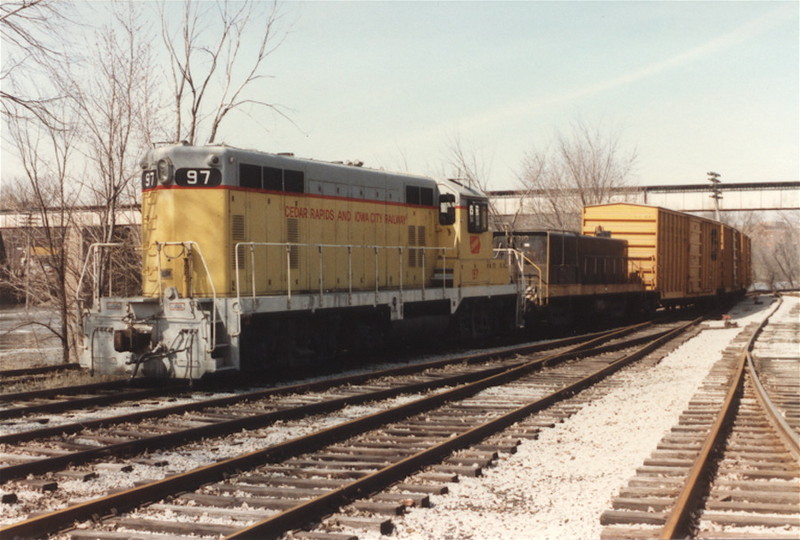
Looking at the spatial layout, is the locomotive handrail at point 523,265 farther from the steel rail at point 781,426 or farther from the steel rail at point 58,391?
the steel rail at point 58,391

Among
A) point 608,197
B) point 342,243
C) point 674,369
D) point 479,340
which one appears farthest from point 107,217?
point 608,197

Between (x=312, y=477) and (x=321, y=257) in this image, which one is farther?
(x=321, y=257)

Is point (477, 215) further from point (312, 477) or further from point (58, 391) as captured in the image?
point (312, 477)

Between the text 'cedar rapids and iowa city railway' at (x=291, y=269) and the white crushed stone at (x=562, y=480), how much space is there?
4810 mm

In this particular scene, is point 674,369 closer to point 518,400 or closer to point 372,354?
point 518,400

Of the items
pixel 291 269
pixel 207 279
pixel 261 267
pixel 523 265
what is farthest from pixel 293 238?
pixel 523 265

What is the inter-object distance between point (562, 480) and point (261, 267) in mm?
6925

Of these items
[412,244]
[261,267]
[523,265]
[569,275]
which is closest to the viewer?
[261,267]

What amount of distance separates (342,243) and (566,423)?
6.16 metres

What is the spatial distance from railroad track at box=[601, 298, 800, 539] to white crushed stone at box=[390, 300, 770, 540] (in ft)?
0.62

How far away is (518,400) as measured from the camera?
33.3ft

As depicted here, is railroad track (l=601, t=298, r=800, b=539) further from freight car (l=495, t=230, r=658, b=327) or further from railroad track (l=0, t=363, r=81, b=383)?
freight car (l=495, t=230, r=658, b=327)

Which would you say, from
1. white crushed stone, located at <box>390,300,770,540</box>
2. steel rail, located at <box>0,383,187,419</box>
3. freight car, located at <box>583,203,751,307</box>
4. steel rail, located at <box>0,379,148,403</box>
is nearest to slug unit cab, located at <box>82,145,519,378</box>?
steel rail, located at <box>0,379,148,403</box>

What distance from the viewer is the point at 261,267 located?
39.6 ft
